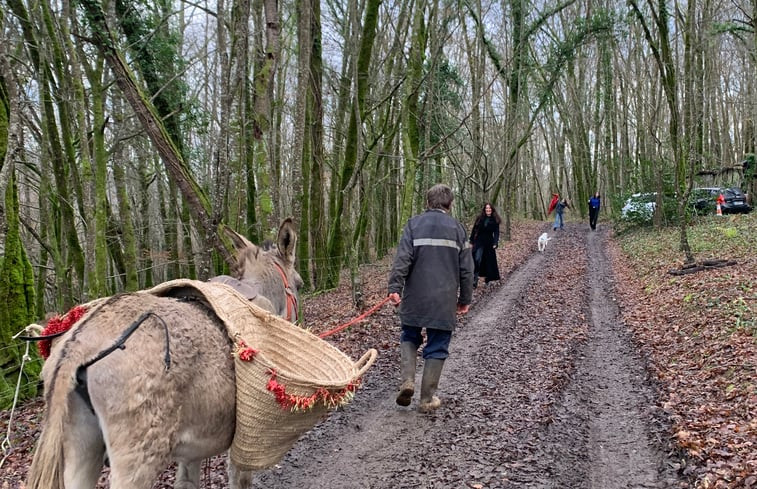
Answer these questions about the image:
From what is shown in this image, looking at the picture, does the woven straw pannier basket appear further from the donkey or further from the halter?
the halter

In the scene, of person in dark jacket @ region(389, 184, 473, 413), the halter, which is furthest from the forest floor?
the halter

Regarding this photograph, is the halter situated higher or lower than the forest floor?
higher

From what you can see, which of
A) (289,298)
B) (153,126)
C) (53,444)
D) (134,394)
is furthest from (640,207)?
(53,444)

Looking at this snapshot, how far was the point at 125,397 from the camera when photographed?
2.31 meters

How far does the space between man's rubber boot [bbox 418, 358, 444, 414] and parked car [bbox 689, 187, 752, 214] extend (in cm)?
2061

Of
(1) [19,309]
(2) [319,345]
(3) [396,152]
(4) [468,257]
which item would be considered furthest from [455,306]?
(3) [396,152]

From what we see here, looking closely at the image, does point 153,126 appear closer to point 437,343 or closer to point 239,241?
point 239,241

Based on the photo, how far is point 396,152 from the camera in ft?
83.0

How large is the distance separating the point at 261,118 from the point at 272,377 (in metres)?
6.11

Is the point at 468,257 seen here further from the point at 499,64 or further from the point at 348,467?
the point at 499,64

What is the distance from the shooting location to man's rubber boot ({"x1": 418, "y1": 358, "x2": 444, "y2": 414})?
5480mm

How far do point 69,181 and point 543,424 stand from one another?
13.3 m

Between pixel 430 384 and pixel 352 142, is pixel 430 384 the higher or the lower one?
the lower one

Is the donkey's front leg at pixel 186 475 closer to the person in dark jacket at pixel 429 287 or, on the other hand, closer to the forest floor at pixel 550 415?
the forest floor at pixel 550 415
